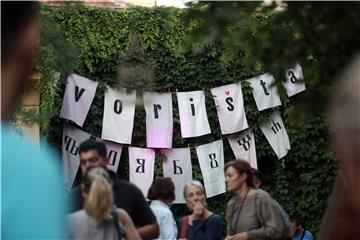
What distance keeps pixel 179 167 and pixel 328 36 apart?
1168 cm

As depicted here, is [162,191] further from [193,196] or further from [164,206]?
[193,196]

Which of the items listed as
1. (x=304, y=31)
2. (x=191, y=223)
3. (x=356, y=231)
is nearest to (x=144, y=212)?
(x=191, y=223)

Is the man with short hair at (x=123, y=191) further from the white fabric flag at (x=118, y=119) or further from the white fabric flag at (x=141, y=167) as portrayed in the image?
the white fabric flag at (x=118, y=119)

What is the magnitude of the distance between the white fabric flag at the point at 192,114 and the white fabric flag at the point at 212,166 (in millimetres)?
293

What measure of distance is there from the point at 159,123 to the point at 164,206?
6805mm

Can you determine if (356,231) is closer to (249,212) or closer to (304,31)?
(304,31)

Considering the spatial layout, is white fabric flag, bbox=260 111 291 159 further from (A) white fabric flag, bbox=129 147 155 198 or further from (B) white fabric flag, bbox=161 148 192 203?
(A) white fabric flag, bbox=129 147 155 198

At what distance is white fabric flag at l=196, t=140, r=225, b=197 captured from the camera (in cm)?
1520

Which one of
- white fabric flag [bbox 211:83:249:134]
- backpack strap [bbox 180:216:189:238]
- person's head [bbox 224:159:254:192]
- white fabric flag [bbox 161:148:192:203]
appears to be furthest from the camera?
white fabric flag [bbox 211:83:249:134]

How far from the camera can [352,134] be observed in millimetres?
1946

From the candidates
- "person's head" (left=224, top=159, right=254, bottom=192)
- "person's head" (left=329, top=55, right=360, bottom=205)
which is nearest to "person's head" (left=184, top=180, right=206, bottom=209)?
"person's head" (left=224, top=159, right=254, bottom=192)

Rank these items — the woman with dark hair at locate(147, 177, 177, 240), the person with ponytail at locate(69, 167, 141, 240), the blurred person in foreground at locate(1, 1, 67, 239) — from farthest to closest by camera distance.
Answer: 1. the woman with dark hair at locate(147, 177, 177, 240)
2. the person with ponytail at locate(69, 167, 141, 240)
3. the blurred person in foreground at locate(1, 1, 67, 239)

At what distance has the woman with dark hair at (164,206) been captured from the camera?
8188 mm

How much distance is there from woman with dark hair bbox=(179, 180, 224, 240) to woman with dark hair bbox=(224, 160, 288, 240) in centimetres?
58
